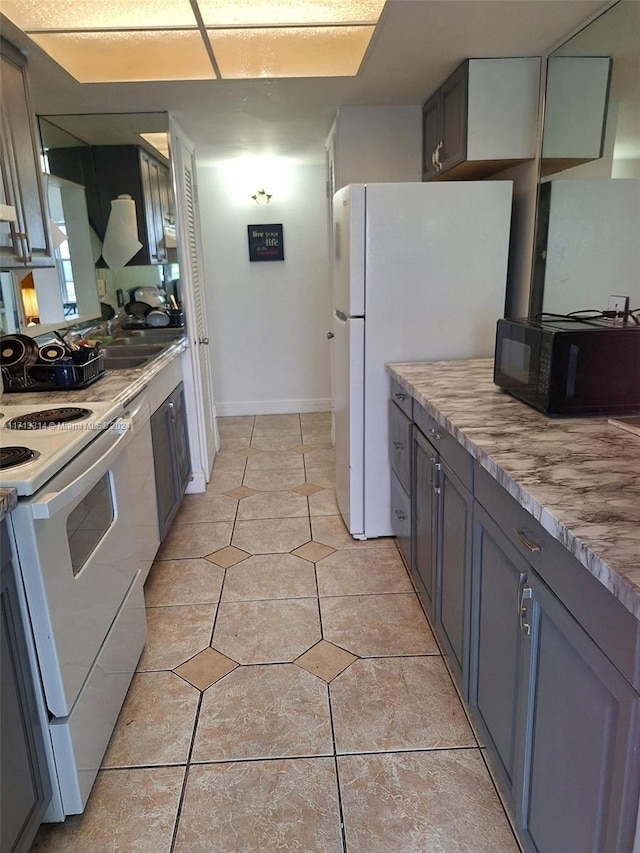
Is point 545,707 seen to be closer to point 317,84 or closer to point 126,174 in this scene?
point 317,84

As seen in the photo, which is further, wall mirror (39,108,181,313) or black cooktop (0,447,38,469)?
wall mirror (39,108,181,313)

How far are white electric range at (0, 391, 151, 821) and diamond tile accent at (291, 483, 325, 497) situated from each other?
5.46 feet

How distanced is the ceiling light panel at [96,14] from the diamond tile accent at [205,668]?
2368mm

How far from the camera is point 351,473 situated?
9.46 feet

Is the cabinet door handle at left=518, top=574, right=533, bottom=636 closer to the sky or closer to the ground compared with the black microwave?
closer to the ground

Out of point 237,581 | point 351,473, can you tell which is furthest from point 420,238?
point 237,581

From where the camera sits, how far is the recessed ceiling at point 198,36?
2.18 metres

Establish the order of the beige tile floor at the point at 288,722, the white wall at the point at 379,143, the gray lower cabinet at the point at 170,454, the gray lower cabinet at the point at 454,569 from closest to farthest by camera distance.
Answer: the beige tile floor at the point at 288,722 → the gray lower cabinet at the point at 454,569 → the gray lower cabinet at the point at 170,454 → the white wall at the point at 379,143

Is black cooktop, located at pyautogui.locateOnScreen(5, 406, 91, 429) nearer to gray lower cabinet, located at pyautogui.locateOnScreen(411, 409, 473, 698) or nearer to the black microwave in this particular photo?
gray lower cabinet, located at pyautogui.locateOnScreen(411, 409, 473, 698)

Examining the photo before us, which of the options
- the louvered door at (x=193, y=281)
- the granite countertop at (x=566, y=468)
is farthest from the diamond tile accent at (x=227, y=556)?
the granite countertop at (x=566, y=468)

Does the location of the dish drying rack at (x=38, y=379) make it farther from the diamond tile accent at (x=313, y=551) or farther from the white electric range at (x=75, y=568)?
the diamond tile accent at (x=313, y=551)

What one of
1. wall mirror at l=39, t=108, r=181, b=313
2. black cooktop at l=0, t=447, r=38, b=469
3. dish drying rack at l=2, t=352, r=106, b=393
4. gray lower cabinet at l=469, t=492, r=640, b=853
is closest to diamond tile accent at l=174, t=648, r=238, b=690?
gray lower cabinet at l=469, t=492, r=640, b=853

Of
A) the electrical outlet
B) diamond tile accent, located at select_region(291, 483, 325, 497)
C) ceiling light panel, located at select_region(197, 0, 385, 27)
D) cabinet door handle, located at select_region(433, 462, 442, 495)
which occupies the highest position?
ceiling light panel, located at select_region(197, 0, 385, 27)

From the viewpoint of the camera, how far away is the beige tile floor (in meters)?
1.47
